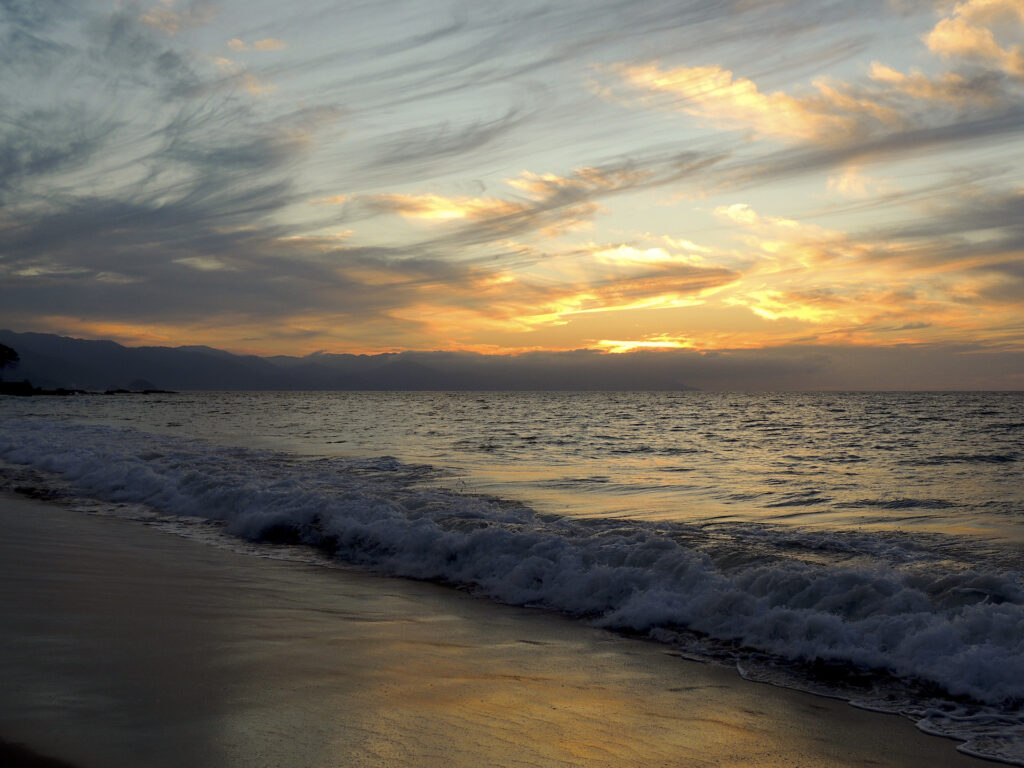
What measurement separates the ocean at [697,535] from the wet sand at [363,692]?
81 centimetres

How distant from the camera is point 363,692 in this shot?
508cm

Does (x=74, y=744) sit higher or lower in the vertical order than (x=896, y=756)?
higher

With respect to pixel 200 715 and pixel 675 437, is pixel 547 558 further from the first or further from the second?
pixel 675 437

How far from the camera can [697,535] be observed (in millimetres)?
11586

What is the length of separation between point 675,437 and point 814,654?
31006 millimetres

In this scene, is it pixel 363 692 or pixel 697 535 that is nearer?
pixel 363 692

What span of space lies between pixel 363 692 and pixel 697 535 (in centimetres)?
760

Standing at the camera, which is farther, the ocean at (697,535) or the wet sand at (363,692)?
the ocean at (697,535)

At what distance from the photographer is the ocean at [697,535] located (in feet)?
21.1

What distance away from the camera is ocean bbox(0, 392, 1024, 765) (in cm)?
642

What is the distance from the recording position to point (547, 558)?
32.0ft

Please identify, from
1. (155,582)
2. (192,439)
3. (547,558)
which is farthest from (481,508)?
(192,439)

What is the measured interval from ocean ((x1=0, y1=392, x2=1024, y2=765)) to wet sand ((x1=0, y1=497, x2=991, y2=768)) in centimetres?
81

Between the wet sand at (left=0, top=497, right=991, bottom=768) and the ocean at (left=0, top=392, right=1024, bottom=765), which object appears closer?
the wet sand at (left=0, top=497, right=991, bottom=768)
